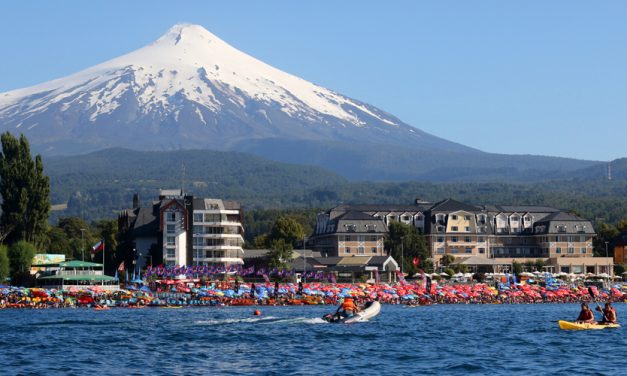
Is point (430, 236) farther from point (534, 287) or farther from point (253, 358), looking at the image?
point (253, 358)

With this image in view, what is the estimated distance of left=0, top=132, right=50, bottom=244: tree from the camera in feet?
394

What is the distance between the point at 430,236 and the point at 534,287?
43248 mm

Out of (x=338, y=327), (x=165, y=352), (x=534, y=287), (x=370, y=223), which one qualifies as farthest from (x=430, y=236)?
(x=165, y=352)

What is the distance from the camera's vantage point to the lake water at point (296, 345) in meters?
52.7

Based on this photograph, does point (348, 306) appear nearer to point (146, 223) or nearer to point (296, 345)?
point (296, 345)

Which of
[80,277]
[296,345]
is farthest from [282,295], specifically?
[296,345]

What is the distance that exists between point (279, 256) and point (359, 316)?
214ft

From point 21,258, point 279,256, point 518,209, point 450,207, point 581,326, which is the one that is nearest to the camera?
point 581,326

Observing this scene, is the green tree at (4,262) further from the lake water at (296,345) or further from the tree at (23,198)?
the lake water at (296,345)

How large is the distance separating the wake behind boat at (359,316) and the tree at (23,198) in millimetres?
50409

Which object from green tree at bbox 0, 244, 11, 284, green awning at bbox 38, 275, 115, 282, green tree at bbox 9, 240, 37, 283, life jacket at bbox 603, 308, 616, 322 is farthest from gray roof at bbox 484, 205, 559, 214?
life jacket at bbox 603, 308, 616, 322

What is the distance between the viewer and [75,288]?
117 meters

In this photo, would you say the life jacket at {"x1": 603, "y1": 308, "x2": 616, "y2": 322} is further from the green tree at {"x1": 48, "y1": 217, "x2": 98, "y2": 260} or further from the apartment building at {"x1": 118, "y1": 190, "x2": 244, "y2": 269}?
the green tree at {"x1": 48, "y1": 217, "x2": 98, "y2": 260}

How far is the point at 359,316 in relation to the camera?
78.7 metres
